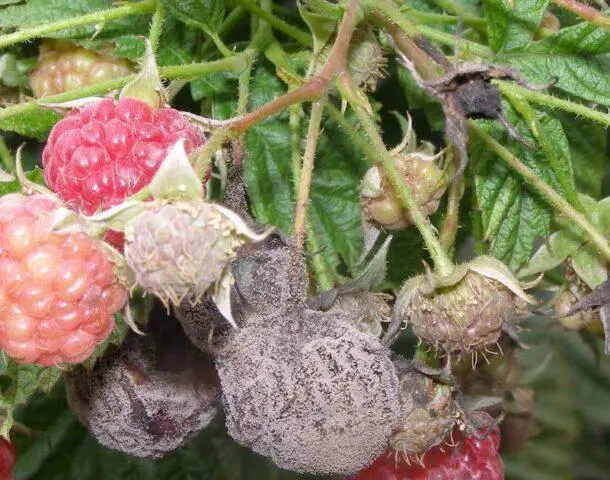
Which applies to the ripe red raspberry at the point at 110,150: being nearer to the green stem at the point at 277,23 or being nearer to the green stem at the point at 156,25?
the green stem at the point at 156,25

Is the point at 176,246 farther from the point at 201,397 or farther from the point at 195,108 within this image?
the point at 195,108

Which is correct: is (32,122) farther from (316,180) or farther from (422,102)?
(422,102)

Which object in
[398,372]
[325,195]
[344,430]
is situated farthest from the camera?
[325,195]

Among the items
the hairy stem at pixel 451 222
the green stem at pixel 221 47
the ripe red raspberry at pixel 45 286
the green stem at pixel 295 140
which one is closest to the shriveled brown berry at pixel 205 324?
the ripe red raspberry at pixel 45 286

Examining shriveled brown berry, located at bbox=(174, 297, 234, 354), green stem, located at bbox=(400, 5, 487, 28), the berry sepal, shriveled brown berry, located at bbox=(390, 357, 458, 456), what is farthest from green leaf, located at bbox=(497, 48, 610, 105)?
shriveled brown berry, located at bbox=(174, 297, 234, 354)

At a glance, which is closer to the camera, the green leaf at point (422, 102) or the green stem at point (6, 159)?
the green stem at point (6, 159)

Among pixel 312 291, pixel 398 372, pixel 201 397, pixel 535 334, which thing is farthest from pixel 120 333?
pixel 535 334
